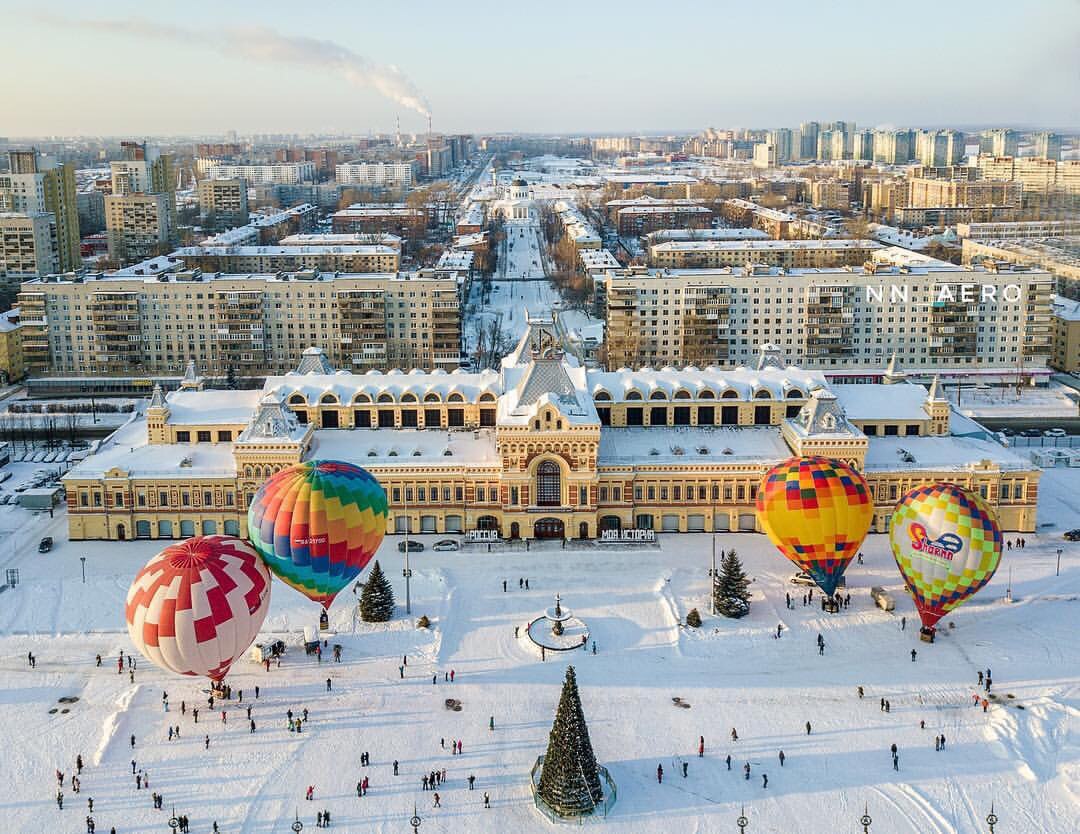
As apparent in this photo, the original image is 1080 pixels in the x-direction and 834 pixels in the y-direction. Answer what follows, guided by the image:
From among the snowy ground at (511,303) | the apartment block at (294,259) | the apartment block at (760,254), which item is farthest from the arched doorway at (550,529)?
the apartment block at (760,254)

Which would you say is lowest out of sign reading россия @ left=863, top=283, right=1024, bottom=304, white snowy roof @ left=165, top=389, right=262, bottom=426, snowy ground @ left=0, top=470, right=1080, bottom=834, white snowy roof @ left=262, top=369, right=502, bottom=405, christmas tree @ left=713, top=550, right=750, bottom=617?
snowy ground @ left=0, top=470, right=1080, bottom=834

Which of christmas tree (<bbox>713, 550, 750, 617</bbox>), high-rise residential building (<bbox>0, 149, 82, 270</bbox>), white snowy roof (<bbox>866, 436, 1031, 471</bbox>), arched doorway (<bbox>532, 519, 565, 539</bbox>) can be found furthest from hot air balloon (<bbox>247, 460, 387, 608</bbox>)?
high-rise residential building (<bbox>0, 149, 82, 270</bbox>)

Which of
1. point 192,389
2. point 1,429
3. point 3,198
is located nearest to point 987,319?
point 192,389

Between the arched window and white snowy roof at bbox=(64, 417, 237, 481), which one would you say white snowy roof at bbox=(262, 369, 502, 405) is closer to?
white snowy roof at bbox=(64, 417, 237, 481)

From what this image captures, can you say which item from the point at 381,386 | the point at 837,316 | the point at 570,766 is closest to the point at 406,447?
the point at 381,386

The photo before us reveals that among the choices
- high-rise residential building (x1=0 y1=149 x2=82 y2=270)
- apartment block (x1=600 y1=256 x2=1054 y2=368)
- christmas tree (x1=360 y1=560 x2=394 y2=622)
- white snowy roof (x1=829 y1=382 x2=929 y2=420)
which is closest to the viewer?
christmas tree (x1=360 y1=560 x2=394 y2=622)

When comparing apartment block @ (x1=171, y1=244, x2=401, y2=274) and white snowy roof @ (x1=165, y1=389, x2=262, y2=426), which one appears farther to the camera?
apartment block @ (x1=171, y1=244, x2=401, y2=274)
